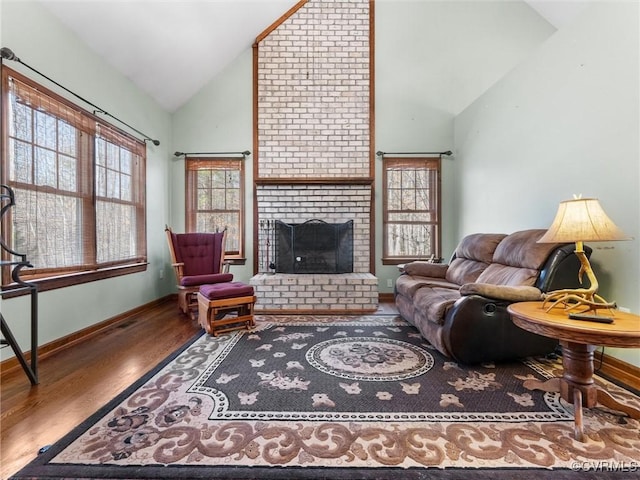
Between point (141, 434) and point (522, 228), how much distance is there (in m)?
3.46

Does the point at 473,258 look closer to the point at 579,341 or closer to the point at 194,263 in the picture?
the point at 579,341

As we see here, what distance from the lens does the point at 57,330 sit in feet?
8.11

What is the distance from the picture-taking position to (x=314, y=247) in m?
4.16

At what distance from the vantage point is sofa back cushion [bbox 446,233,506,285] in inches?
115

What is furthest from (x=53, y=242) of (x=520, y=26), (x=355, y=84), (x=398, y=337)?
(x=520, y=26)

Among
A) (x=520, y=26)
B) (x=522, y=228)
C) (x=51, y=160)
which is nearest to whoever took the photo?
(x=51, y=160)

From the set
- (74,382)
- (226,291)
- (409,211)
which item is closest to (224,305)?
(226,291)

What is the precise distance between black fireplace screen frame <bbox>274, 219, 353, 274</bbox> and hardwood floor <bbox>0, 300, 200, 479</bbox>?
1.52 meters

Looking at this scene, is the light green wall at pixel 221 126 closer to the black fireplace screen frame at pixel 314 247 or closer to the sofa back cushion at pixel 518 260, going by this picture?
the black fireplace screen frame at pixel 314 247

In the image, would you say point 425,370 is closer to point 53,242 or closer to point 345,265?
point 345,265

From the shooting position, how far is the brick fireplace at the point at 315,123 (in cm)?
427

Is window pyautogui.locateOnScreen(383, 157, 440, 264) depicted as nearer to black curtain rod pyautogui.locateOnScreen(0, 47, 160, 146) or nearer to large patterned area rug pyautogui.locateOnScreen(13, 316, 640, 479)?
large patterned area rug pyautogui.locateOnScreen(13, 316, 640, 479)

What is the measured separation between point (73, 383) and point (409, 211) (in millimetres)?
4113

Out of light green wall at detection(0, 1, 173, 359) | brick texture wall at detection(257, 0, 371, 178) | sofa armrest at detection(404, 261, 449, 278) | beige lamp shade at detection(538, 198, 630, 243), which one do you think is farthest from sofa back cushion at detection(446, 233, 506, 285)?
light green wall at detection(0, 1, 173, 359)
